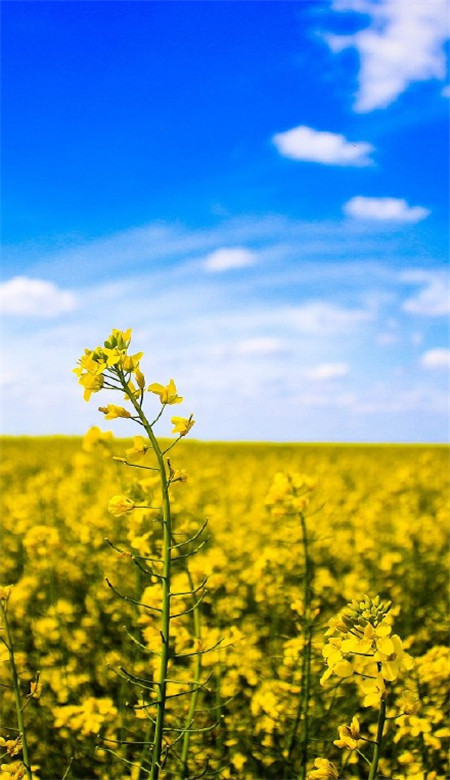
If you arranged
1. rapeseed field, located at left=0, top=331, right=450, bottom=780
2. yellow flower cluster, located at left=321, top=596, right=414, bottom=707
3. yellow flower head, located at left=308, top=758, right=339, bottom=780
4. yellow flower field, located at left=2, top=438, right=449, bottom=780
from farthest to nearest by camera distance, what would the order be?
yellow flower field, located at left=2, top=438, right=449, bottom=780
rapeseed field, located at left=0, top=331, right=450, bottom=780
yellow flower head, located at left=308, top=758, right=339, bottom=780
yellow flower cluster, located at left=321, top=596, right=414, bottom=707

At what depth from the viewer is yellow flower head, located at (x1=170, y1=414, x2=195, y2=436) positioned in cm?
185

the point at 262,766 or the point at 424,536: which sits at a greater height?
the point at 424,536

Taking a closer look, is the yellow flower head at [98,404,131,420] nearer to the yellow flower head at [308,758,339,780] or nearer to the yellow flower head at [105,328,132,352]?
the yellow flower head at [105,328,132,352]

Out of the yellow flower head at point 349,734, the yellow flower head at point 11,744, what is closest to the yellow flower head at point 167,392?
the yellow flower head at point 349,734

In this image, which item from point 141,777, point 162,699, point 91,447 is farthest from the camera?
point 91,447

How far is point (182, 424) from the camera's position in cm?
187

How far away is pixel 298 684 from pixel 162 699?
158 cm

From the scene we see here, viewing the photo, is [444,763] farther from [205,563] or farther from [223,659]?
[205,563]

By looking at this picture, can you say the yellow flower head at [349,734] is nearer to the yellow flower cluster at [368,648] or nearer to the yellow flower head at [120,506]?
the yellow flower cluster at [368,648]

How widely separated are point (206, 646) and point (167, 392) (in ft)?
4.75

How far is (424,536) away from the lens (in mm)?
6680

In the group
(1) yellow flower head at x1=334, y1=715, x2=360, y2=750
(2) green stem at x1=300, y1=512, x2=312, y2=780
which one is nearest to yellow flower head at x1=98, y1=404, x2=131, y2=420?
(1) yellow flower head at x1=334, y1=715, x2=360, y2=750

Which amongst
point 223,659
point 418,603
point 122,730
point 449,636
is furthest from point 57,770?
point 418,603

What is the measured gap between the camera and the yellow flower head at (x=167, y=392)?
75.3 inches
